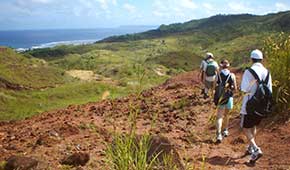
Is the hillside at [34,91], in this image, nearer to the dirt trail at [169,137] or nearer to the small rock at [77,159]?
the dirt trail at [169,137]

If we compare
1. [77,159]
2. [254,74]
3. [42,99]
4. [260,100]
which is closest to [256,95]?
[260,100]

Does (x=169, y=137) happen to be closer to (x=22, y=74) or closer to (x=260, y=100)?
(x=260, y=100)

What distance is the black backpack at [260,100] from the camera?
22.8 ft

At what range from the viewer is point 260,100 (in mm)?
6949

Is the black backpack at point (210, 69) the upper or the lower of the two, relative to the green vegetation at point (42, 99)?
upper

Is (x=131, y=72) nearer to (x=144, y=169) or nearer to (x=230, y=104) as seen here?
(x=230, y=104)

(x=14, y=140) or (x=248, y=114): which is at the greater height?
(x=248, y=114)

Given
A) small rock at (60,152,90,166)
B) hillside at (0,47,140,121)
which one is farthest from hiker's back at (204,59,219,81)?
hillside at (0,47,140,121)

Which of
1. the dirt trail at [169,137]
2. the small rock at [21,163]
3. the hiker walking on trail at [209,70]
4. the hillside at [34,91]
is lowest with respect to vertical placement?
the hillside at [34,91]

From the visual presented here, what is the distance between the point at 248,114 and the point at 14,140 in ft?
17.2

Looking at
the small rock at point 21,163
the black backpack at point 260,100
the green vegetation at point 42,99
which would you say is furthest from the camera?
the green vegetation at point 42,99

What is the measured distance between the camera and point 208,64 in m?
12.1

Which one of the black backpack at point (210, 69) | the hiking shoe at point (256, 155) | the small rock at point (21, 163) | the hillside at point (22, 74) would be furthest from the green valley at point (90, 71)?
the hiking shoe at point (256, 155)

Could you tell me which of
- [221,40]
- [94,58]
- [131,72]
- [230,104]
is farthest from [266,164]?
[221,40]
